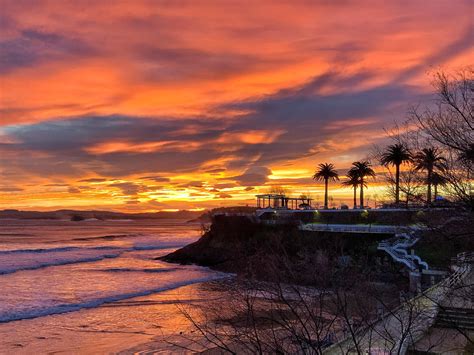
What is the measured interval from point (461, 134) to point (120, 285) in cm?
3362

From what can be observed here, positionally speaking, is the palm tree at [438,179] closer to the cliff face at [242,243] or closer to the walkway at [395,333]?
the walkway at [395,333]

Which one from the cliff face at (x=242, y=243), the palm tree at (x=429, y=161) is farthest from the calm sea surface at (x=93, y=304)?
the palm tree at (x=429, y=161)

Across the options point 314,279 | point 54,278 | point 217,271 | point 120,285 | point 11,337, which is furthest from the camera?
point 217,271

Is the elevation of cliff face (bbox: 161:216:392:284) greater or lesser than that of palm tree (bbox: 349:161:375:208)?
→ lesser

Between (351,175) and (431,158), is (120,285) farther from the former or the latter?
(351,175)

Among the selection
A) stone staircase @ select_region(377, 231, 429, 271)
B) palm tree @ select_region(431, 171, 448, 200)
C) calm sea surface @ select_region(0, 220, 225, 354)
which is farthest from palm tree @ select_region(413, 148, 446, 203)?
stone staircase @ select_region(377, 231, 429, 271)

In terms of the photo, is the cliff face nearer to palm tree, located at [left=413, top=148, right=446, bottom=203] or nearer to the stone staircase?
the stone staircase

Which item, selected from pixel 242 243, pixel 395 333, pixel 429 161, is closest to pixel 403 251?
pixel 242 243

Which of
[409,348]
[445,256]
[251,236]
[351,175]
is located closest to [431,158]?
[409,348]

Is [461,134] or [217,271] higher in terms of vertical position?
[461,134]

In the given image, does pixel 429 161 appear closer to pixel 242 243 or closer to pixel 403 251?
pixel 403 251

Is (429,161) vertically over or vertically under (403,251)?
over

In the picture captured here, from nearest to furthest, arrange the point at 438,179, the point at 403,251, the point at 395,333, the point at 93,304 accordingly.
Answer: the point at 438,179 → the point at 395,333 → the point at 93,304 → the point at 403,251

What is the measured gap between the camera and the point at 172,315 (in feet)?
86.1
